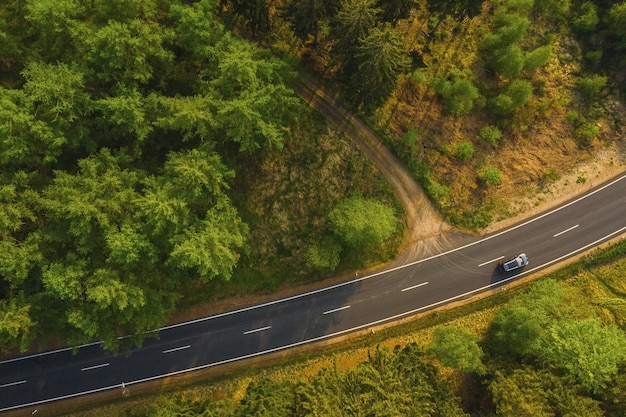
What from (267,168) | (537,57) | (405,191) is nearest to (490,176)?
(405,191)

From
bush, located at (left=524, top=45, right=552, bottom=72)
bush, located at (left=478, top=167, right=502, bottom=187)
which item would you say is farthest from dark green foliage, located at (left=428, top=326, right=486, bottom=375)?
bush, located at (left=524, top=45, right=552, bottom=72)

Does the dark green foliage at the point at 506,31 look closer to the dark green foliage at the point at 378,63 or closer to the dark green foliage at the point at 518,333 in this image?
the dark green foliage at the point at 378,63

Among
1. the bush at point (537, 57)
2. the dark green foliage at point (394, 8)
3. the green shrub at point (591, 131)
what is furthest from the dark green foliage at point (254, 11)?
the green shrub at point (591, 131)

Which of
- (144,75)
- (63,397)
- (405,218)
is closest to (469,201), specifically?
(405,218)

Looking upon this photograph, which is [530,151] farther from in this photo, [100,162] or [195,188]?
[100,162]

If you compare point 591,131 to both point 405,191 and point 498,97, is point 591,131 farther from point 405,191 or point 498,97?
point 405,191

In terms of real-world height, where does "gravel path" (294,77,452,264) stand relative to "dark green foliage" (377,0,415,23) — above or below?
below

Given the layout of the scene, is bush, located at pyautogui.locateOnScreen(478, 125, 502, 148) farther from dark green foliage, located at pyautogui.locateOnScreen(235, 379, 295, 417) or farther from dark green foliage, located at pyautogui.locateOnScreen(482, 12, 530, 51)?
dark green foliage, located at pyautogui.locateOnScreen(235, 379, 295, 417)
